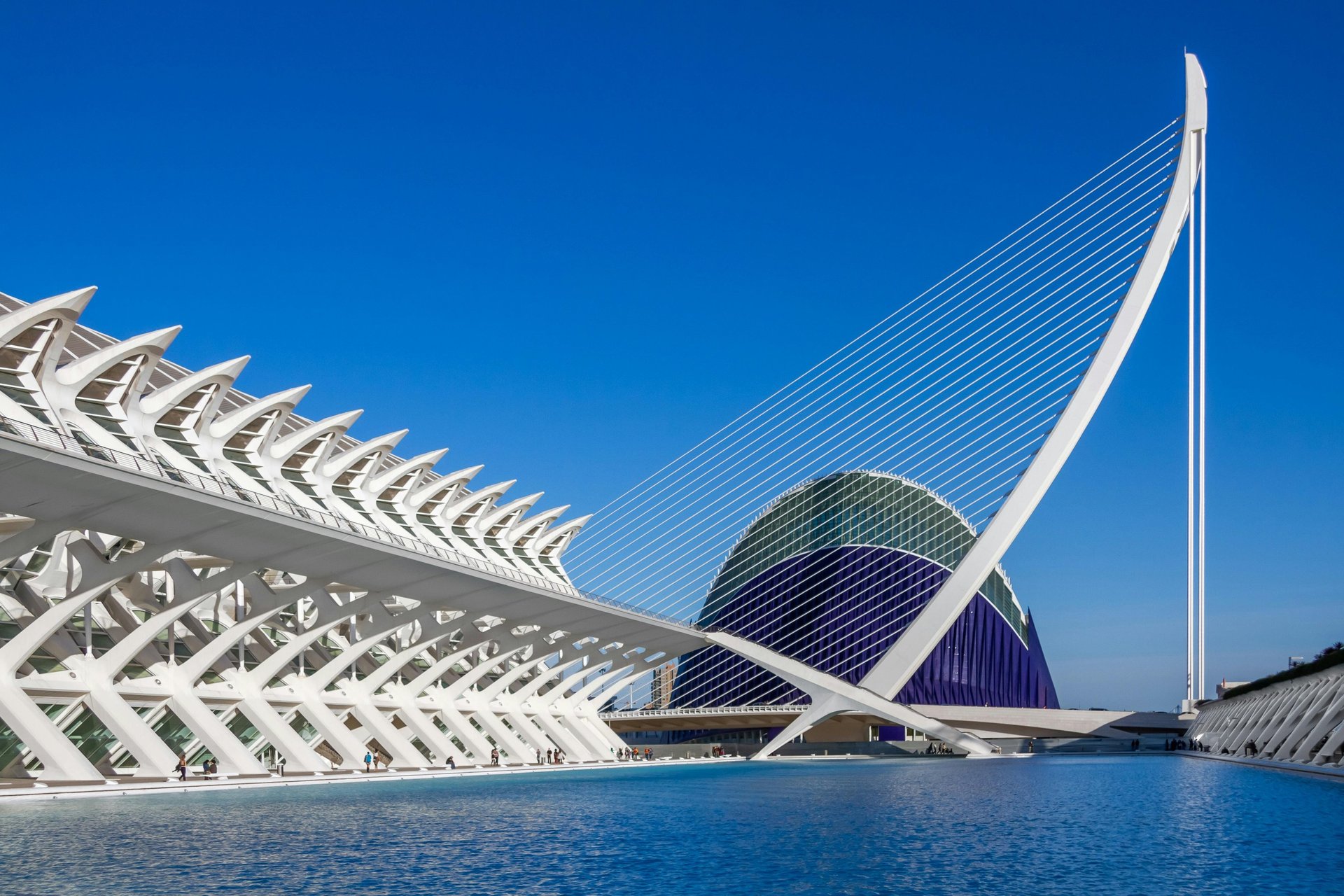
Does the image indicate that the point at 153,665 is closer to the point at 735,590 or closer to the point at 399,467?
the point at 399,467

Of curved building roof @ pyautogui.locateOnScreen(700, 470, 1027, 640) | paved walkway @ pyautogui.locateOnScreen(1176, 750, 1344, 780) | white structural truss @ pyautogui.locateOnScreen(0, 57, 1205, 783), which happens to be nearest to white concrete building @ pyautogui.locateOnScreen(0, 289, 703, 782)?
white structural truss @ pyautogui.locateOnScreen(0, 57, 1205, 783)

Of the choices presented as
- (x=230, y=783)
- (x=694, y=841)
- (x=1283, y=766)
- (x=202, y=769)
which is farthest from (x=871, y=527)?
(x=694, y=841)

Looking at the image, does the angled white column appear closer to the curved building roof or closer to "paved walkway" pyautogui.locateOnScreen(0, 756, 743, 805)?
"paved walkway" pyautogui.locateOnScreen(0, 756, 743, 805)

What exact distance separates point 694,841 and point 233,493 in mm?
16292

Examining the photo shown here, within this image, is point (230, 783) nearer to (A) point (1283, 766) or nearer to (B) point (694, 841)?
(B) point (694, 841)

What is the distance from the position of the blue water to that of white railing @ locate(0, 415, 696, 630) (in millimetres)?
5775

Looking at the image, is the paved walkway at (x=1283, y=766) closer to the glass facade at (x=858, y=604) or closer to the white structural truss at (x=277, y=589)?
the white structural truss at (x=277, y=589)

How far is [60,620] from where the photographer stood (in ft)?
77.1

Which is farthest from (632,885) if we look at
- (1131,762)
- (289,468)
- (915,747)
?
(915,747)

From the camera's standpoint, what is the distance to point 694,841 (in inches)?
596

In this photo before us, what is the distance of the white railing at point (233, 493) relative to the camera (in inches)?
862

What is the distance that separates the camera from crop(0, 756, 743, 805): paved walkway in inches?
845

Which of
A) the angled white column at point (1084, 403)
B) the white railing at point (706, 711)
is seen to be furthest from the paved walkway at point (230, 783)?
the white railing at point (706, 711)

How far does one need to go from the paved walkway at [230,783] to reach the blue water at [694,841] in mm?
904
